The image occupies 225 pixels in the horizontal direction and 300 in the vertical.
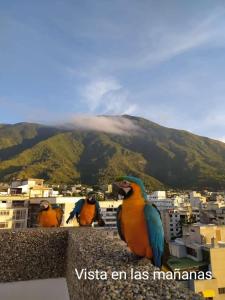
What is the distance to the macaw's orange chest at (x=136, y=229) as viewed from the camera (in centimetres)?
242

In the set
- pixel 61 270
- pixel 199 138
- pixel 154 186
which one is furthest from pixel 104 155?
pixel 61 270

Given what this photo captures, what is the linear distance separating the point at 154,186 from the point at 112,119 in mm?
118143

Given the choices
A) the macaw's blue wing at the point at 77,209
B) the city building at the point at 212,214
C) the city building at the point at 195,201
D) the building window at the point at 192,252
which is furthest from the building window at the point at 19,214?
the city building at the point at 195,201

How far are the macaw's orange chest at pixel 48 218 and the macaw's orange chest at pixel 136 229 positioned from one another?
417cm

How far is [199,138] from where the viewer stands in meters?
114

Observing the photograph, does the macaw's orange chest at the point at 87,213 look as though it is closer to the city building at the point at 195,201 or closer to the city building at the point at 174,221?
the city building at the point at 174,221

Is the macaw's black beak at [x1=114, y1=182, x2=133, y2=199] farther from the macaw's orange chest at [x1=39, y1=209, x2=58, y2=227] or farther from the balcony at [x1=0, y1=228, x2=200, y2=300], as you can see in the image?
the macaw's orange chest at [x1=39, y1=209, x2=58, y2=227]

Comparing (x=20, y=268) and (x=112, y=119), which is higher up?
(x=112, y=119)

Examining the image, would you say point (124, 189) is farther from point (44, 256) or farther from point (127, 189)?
point (44, 256)

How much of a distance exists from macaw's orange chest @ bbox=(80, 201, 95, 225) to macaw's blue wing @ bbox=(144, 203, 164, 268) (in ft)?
11.4

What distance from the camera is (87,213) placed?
19.6 feet

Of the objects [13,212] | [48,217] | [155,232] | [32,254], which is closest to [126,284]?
[155,232]

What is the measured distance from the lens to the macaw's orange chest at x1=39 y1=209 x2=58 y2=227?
20.8ft

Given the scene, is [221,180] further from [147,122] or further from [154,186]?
[147,122]
